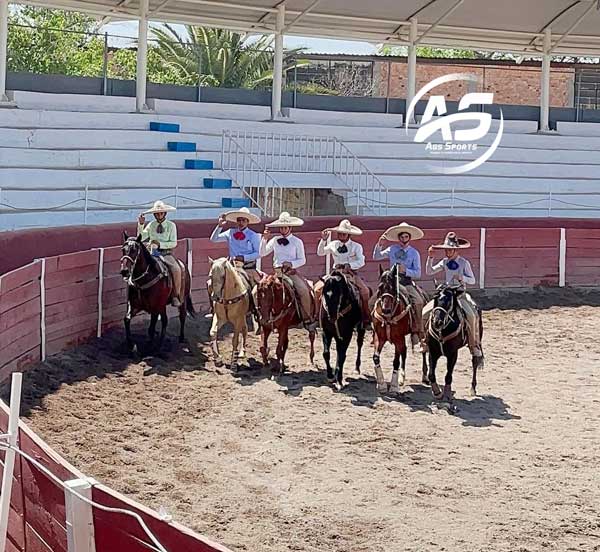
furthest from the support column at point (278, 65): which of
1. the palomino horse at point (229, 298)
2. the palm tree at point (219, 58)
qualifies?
the palomino horse at point (229, 298)

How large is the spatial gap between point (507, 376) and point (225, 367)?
2630 millimetres

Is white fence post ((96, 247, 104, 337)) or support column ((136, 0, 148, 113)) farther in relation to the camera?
support column ((136, 0, 148, 113))

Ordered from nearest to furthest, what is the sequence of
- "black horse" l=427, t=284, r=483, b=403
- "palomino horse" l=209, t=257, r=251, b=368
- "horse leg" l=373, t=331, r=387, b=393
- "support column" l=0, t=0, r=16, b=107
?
"black horse" l=427, t=284, r=483, b=403 → "horse leg" l=373, t=331, r=387, b=393 → "palomino horse" l=209, t=257, r=251, b=368 → "support column" l=0, t=0, r=16, b=107

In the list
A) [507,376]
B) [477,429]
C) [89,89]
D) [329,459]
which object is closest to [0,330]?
[329,459]

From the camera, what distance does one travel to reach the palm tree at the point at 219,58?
79.1 ft

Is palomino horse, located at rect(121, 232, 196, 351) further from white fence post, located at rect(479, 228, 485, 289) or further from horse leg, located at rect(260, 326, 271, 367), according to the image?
white fence post, located at rect(479, 228, 485, 289)

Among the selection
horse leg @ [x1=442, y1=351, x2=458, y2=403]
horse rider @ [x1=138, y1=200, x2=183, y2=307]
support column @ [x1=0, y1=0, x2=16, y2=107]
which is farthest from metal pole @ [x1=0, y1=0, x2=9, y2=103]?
horse leg @ [x1=442, y1=351, x2=458, y2=403]

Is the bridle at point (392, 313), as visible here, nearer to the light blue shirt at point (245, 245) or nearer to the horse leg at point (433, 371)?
the horse leg at point (433, 371)

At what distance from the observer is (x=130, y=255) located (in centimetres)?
1028

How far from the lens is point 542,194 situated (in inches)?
812

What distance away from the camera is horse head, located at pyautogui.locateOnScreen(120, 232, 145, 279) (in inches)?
403

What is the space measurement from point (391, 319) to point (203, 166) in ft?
27.4

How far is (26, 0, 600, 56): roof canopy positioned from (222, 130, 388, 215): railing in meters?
2.27

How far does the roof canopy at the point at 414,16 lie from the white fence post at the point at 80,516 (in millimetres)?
14898
